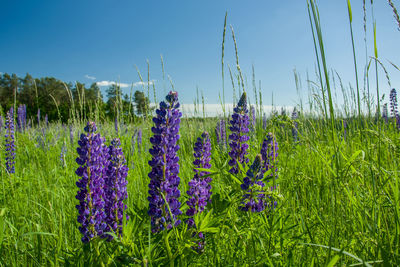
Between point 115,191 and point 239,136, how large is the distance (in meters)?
1.26

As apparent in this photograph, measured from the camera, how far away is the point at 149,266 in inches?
50.3

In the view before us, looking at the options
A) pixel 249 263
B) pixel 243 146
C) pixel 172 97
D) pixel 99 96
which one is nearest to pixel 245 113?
pixel 243 146

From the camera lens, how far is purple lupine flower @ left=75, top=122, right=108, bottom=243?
1.55 m

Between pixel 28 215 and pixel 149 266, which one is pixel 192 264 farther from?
pixel 28 215

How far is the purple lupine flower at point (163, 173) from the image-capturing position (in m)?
1.51

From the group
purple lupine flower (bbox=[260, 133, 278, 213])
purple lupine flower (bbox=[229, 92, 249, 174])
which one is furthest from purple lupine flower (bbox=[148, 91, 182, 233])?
purple lupine flower (bbox=[229, 92, 249, 174])

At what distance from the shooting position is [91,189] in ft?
5.17

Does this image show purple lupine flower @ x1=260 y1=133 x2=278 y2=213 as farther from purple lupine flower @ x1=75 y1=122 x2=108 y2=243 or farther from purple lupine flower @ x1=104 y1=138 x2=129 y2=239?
purple lupine flower @ x1=75 y1=122 x2=108 y2=243

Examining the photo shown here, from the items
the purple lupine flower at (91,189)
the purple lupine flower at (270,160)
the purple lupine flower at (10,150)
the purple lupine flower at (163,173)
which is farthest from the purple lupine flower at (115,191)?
the purple lupine flower at (10,150)

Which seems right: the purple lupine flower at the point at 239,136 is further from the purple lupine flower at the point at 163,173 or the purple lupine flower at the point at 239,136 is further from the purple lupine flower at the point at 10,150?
the purple lupine flower at the point at 10,150

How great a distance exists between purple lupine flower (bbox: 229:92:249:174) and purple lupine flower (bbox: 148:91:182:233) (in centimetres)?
88

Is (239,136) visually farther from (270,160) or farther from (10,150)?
(10,150)

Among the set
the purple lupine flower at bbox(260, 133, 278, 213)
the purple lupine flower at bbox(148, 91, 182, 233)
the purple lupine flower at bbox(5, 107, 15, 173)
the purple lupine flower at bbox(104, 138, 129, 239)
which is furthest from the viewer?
the purple lupine flower at bbox(5, 107, 15, 173)

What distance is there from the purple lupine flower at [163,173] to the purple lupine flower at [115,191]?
0.79 feet
